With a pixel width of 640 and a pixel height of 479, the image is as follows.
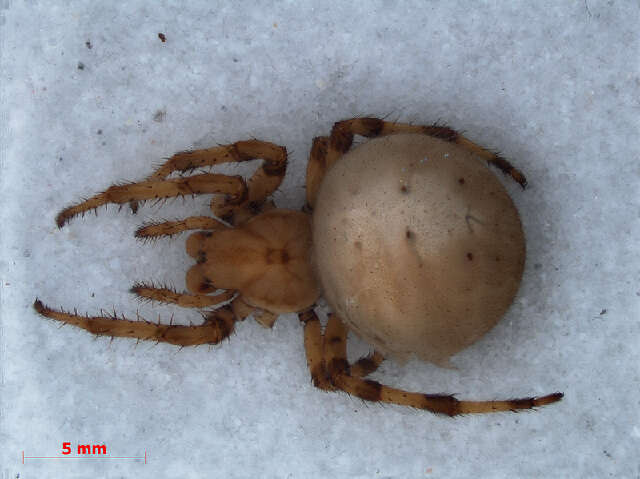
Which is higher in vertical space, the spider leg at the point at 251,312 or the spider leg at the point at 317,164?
the spider leg at the point at 317,164

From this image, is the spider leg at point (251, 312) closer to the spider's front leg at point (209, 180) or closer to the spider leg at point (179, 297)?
the spider leg at point (179, 297)

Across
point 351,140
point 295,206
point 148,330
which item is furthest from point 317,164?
point 148,330

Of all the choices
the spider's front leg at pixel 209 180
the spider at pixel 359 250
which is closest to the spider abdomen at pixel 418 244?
the spider at pixel 359 250

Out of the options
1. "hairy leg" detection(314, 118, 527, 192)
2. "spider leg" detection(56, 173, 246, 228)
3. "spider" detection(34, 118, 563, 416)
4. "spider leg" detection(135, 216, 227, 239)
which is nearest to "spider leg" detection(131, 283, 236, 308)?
"spider" detection(34, 118, 563, 416)

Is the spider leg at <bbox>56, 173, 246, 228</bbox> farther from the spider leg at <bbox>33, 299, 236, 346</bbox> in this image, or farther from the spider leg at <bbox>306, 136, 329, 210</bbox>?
the spider leg at <bbox>33, 299, 236, 346</bbox>

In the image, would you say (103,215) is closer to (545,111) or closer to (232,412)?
(232,412)

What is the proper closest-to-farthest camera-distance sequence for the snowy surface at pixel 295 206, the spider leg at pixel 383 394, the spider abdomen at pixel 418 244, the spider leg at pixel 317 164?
the spider abdomen at pixel 418 244 → the spider leg at pixel 383 394 → the spider leg at pixel 317 164 → the snowy surface at pixel 295 206

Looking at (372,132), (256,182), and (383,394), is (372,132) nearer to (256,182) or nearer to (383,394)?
(256,182)

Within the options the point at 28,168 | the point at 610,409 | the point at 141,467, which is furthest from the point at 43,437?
the point at 610,409
